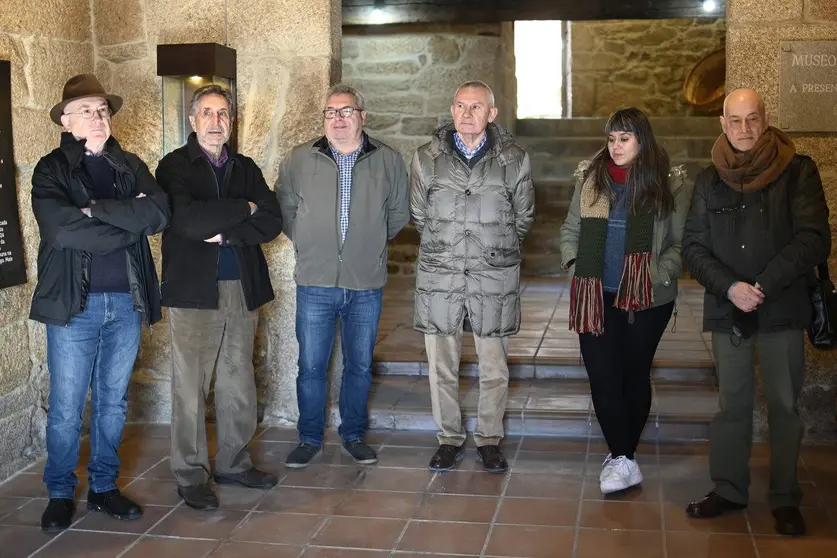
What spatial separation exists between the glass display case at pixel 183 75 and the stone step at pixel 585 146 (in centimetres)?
612

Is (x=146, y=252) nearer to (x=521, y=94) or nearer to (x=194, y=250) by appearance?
(x=194, y=250)

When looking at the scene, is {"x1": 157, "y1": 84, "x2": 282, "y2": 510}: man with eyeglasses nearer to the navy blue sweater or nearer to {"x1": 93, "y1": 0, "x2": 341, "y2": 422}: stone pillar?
{"x1": 93, "y1": 0, "x2": 341, "y2": 422}: stone pillar

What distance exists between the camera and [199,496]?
13.5 feet

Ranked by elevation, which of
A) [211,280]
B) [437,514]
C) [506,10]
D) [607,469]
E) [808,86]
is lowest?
[437,514]

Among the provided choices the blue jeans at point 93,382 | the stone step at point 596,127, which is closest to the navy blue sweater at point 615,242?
the blue jeans at point 93,382

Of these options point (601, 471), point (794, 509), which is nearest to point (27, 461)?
point (601, 471)

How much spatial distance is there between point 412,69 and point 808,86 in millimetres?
4994

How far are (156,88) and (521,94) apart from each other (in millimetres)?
8964

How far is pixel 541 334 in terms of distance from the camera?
6.44 metres

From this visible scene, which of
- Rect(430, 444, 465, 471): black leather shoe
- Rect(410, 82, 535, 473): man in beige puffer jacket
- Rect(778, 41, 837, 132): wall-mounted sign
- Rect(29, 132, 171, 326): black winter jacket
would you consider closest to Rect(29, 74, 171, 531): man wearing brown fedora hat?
Rect(29, 132, 171, 326): black winter jacket

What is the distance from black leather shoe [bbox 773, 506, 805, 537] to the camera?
374 centimetres

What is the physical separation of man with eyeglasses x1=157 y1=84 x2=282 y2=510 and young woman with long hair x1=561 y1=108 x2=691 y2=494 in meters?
1.26

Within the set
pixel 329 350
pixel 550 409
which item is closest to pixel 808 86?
pixel 550 409

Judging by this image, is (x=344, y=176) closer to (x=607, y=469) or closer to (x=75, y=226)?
(x=75, y=226)
